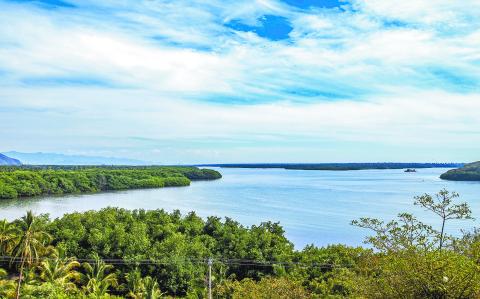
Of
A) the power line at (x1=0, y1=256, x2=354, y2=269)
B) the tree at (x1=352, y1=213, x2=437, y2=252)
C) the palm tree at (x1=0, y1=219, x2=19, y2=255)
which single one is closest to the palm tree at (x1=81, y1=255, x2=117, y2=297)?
the power line at (x1=0, y1=256, x2=354, y2=269)

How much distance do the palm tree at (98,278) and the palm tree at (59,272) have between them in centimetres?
62

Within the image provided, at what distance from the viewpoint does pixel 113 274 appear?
84.0 ft

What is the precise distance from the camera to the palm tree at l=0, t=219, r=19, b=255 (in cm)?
2738

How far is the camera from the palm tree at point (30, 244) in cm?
2436

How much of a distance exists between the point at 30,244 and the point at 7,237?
117 inches

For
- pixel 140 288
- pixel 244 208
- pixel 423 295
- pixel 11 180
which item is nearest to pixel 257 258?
pixel 140 288

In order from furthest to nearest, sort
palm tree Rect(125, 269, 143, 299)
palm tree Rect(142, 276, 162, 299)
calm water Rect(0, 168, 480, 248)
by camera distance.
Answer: calm water Rect(0, 168, 480, 248) → palm tree Rect(125, 269, 143, 299) → palm tree Rect(142, 276, 162, 299)

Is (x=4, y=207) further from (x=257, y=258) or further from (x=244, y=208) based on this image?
(x=257, y=258)

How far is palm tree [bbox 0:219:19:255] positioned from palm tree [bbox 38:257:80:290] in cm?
327

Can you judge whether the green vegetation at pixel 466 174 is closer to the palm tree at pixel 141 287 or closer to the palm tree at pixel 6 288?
the palm tree at pixel 141 287

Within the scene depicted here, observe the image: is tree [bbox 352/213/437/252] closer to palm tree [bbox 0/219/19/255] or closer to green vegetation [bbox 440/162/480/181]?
palm tree [bbox 0/219/19/255]

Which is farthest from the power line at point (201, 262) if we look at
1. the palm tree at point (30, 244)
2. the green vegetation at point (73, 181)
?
the green vegetation at point (73, 181)

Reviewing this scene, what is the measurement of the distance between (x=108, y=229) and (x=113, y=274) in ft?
15.8

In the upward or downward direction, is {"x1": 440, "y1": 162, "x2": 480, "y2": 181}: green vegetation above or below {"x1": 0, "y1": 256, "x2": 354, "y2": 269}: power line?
above
